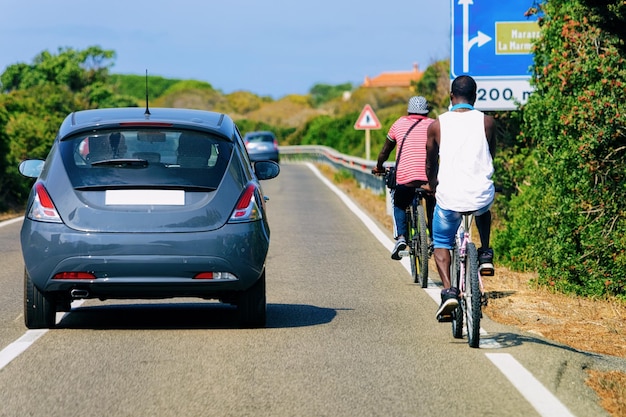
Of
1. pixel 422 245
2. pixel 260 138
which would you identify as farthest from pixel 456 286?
pixel 260 138

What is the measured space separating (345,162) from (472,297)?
101ft

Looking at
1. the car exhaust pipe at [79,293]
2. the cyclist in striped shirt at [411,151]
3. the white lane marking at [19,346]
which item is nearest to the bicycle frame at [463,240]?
the car exhaust pipe at [79,293]

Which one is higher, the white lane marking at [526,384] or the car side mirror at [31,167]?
the car side mirror at [31,167]

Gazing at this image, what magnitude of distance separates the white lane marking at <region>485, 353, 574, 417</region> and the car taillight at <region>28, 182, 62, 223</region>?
3163mm

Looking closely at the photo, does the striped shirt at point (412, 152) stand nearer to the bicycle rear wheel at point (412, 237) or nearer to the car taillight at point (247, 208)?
the bicycle rear wheel at point (412, 237)

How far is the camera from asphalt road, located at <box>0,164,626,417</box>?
21.4 ft

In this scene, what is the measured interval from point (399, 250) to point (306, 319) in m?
3.08

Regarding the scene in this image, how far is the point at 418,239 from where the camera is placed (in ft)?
39.9

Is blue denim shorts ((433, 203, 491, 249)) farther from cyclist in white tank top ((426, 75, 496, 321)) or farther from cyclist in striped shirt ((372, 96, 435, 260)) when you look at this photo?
cyclist in striped shirt ((372, 96, 435, 260))

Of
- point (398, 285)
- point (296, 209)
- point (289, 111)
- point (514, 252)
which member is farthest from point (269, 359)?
point (289, 111)

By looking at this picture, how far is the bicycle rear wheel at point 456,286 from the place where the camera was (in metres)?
8.66

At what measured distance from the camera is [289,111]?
14362 centimetres

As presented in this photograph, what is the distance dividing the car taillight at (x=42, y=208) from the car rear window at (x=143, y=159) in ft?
0.75

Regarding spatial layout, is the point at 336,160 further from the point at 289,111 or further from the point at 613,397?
the point at 289,111
